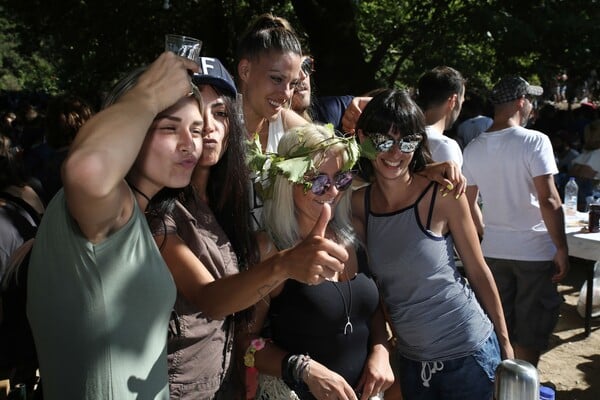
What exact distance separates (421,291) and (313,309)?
0.51 metres

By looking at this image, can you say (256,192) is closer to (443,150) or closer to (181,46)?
(181,46)

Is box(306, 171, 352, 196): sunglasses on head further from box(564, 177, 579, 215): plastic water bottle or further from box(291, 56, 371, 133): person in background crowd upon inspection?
box(564, 177, 579, 215): plastic water bottle

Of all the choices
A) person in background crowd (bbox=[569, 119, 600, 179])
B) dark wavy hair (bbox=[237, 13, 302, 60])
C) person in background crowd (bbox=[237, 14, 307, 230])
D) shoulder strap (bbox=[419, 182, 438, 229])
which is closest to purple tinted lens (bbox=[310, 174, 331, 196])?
shoulder strap (bbox=[419, 182, 438, 229])

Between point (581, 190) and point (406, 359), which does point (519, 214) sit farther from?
point (581, 190)

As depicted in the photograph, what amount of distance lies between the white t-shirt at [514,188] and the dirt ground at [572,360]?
1230 millimetres

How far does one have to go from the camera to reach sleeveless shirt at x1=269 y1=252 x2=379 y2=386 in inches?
82.3

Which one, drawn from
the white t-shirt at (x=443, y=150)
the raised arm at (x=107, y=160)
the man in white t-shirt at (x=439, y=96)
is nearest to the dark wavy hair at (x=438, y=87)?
the man in white t-shirt at (x=439, y=96)

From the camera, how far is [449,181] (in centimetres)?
242

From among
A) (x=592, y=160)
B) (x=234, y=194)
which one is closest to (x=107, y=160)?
(x=234, y=194)

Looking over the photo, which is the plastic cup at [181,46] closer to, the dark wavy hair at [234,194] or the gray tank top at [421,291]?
the dark wavy hair at [234,194]

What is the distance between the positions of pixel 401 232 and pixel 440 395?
2.33 ft

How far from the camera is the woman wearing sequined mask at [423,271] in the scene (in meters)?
2.35

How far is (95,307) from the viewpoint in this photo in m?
1.30

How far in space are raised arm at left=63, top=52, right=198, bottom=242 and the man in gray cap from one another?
3089 millimetres
